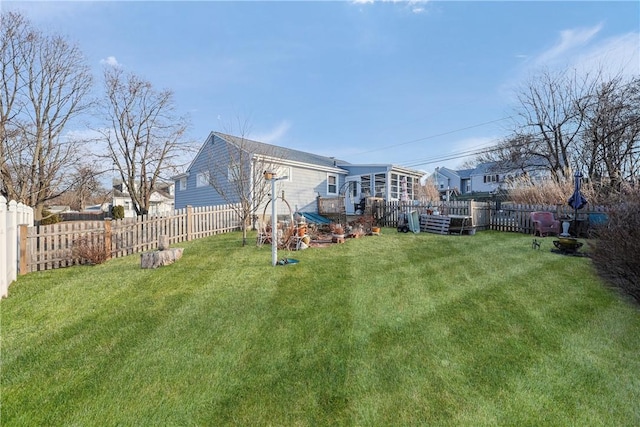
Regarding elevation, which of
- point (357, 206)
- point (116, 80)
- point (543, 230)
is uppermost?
point (116, 80)

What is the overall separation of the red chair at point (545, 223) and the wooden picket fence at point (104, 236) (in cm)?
1240

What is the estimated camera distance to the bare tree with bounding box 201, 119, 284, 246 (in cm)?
1037

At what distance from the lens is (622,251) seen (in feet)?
14.8

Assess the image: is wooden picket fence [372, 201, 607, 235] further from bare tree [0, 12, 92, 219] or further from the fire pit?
bare tree [0, 12, 92, 219]

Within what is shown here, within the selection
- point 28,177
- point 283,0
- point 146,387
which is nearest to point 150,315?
point 146,387

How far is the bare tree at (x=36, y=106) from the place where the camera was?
1251 cm

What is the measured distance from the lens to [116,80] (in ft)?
56.9

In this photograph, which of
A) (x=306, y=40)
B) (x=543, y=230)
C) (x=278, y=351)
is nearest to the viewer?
(x=278, y=351)

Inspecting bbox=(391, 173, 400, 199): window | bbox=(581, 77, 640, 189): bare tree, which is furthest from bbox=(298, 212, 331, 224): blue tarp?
bbox=(581, 77, 640, 189): bare tree

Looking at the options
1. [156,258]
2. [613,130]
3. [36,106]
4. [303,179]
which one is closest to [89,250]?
[156,258]

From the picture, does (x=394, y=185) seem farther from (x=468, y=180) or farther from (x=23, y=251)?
(x=468, y=180)

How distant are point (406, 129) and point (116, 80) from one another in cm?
2563

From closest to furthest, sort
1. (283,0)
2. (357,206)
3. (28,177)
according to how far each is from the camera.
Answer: (283,0) < (28,177) < (357,206)

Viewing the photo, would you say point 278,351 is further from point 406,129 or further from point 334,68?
point 406,129
